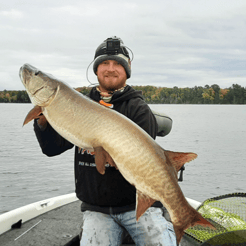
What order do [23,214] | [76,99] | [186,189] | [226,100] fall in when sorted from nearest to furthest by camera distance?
[76,99]
[23,214]
[186,189]
[226,100]

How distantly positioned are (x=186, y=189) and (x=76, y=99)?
8826 millimetres

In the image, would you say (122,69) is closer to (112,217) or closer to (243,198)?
(112,217)

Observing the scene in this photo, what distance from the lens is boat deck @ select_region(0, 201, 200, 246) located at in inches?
141

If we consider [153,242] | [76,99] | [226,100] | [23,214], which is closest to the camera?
[76,99]

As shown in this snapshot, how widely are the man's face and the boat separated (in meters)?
1.88

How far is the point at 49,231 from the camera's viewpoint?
3865mm

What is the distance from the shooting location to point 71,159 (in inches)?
543

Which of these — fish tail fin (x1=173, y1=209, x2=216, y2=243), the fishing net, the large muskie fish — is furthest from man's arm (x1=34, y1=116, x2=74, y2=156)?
the fishing net

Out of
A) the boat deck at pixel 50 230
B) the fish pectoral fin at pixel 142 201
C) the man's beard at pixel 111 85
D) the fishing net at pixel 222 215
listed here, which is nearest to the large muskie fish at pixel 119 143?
the fish pectoral fin at pixel 142 201

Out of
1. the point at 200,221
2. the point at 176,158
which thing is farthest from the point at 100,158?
the point at 200,221

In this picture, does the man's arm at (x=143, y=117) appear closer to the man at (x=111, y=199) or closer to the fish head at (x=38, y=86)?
the man at (x=111, y=199)

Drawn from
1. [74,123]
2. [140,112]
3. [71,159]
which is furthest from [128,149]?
[71,159]

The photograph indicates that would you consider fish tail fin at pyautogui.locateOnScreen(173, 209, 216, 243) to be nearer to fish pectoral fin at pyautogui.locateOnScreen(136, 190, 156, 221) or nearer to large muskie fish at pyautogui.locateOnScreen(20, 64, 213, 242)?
large muskie fish at pyautogui.locateOnScreen(20, 64, 213, 242)

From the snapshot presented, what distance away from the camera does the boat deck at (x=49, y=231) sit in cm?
359
